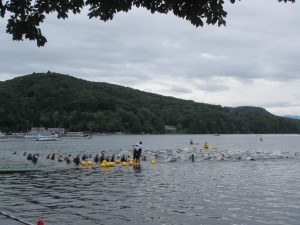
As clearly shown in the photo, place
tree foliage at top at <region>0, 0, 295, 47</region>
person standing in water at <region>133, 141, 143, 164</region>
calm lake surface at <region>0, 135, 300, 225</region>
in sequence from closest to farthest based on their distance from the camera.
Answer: tree foliage at top at <region>0, 0, 295, 47</region> < calm lake surface at <region>0, 135, 300, 225</region> < person standing in water at <region>133, 141, 143, 164</region>

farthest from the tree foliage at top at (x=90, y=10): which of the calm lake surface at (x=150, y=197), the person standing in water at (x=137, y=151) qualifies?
the person standing in water at (x=137, y=151)

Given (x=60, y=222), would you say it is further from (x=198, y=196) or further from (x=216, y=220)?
(x=198, y=196)

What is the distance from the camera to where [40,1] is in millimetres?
8734

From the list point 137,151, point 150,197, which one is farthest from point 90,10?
point 137,151

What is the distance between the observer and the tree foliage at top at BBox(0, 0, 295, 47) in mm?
8352

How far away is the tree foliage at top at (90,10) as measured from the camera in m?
8.35

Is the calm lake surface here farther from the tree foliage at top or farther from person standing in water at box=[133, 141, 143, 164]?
the tree foliage at top

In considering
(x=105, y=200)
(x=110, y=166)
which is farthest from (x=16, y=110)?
(x=105, y=200)

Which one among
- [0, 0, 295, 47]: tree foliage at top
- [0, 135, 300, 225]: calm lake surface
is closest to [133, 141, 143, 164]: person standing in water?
[0, 135, 300, 225]: calm lake surface

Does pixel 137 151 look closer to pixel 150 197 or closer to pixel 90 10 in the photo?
pixel 150 197

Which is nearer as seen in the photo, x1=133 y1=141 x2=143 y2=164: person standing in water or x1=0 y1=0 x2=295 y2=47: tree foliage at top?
x1=0 y1=0 x2=295 y2=47: tree foliage at top

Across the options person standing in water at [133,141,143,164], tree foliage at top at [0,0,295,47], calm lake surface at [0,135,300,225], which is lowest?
calm lake surface at [0,135,300,225]

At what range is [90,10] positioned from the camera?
892cm

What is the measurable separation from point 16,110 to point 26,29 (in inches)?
7548
